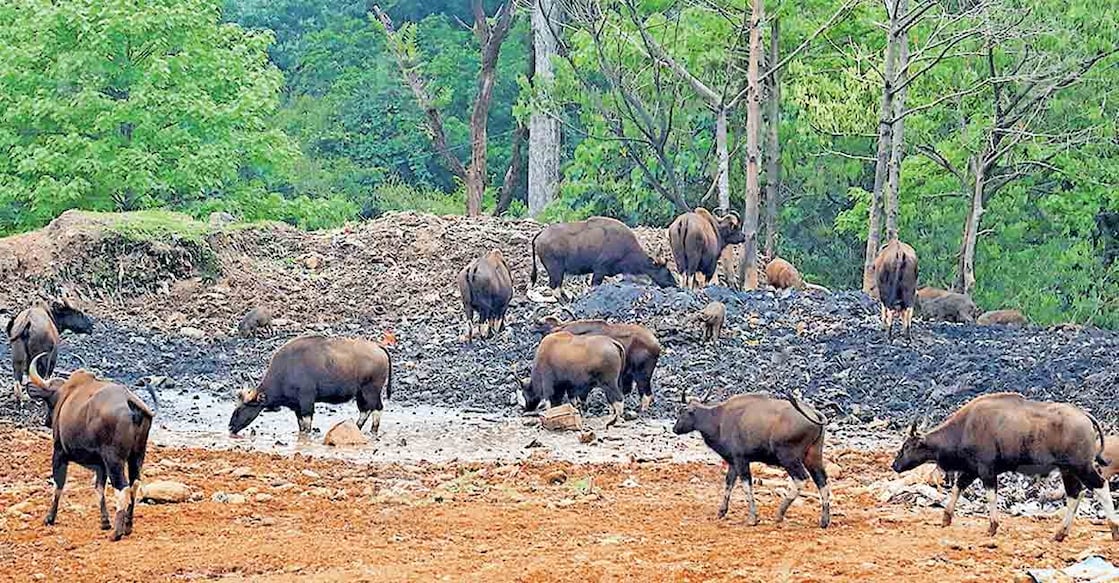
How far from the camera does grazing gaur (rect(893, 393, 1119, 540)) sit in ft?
38.5

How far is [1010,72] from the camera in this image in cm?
3269

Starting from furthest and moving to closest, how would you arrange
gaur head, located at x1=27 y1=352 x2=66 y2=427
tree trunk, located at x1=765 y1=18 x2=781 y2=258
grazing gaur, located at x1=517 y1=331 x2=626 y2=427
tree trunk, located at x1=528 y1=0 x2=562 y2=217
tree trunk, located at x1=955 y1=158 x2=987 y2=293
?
tree trunk, located at x1=528 y1=0 x2=562 y2=217, tree trunk, located at x1=765 y1=18 x2=781 y2=258, tree trunk, located at x1=955 y1=158 x2=987 y2=293, grazing gaur, located at x1=517 y1=331 x2=626 y2=427, gaur head, located at x1=27 y1=352 x2=66 y2=427

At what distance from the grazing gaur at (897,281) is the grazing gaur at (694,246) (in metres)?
4.16

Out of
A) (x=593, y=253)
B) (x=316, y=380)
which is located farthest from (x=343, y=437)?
(x=593, y=253)

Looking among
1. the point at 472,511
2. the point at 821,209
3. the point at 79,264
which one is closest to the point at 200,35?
the point at 79,264

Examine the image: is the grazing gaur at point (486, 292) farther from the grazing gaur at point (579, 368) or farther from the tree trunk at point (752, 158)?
the tree trunk at point (752, 158)

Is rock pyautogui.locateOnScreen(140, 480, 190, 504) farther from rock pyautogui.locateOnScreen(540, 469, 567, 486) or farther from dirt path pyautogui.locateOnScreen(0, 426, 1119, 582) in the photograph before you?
rock pyautogui.locateOnScreen(540, 469, 567, 486)

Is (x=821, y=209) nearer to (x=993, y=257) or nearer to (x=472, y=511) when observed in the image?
(x=993, y=257)

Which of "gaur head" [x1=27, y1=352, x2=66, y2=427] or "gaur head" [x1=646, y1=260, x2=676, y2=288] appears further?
"gaur head" [x1=646, y1=260, x2=676, y2=288]

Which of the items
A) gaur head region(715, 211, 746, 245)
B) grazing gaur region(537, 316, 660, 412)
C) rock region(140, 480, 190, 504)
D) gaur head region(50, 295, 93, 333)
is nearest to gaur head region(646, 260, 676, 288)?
gaur head region(715, 211, 746, 245)

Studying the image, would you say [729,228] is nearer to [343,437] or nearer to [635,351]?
[635,351]

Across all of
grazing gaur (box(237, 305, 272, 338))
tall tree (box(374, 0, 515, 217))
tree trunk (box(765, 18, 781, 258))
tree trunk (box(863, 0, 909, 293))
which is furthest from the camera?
tall tree (box(374, 0, 515, 217))

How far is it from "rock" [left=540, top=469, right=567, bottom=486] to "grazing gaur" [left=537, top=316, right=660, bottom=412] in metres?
4.00

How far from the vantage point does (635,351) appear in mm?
18922
